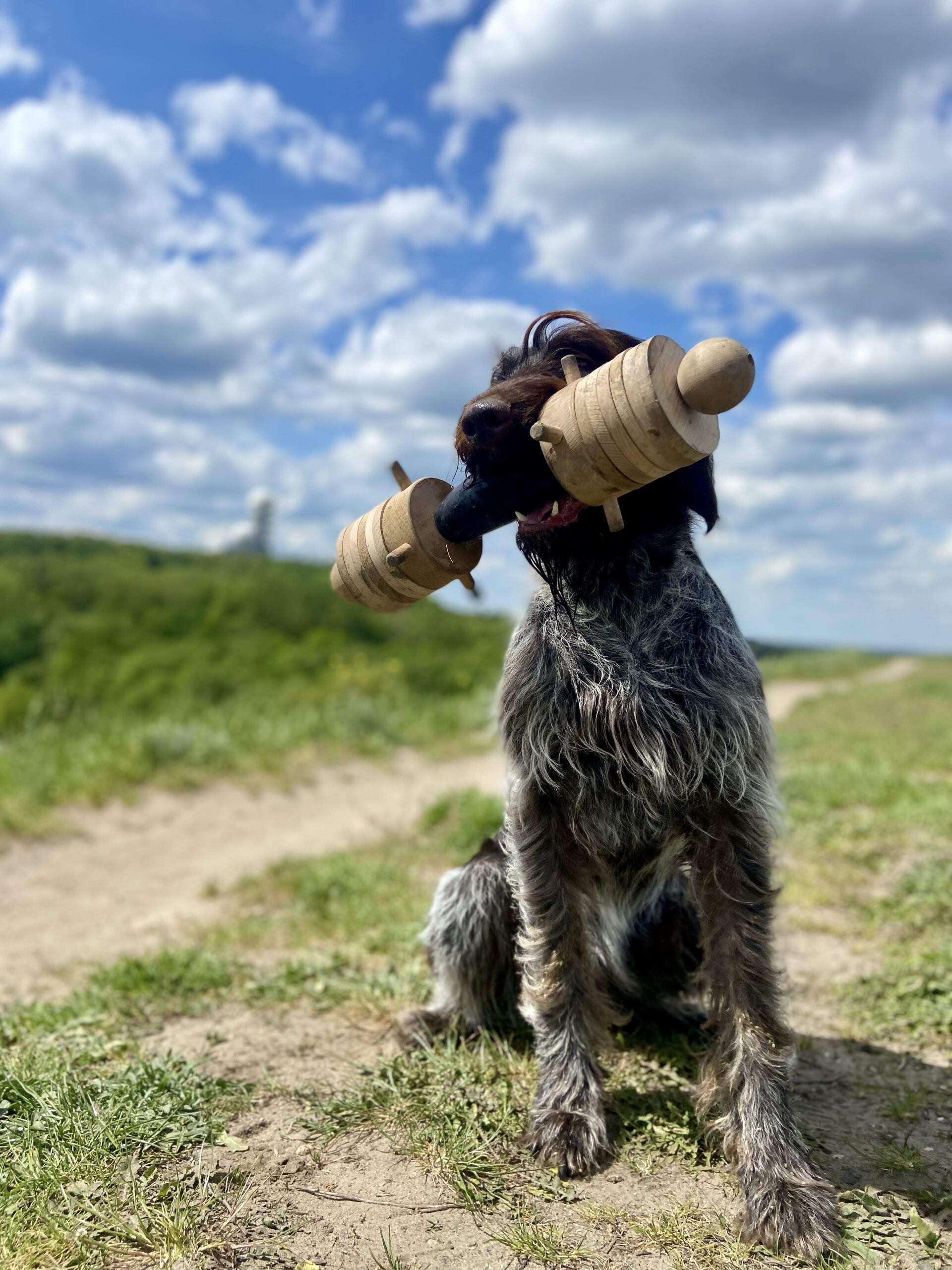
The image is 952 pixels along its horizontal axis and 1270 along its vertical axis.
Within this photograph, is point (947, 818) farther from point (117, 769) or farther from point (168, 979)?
point (117, 769)

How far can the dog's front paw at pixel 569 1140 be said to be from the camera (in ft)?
8.83

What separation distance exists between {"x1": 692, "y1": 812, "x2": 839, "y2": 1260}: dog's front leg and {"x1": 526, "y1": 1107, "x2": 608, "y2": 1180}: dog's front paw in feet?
1.10

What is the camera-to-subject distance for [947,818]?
6516mm

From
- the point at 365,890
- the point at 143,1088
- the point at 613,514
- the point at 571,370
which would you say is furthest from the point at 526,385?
the point at 365,890

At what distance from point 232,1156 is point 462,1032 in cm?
103

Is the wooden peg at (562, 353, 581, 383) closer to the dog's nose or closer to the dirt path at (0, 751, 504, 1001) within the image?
the dog's nose

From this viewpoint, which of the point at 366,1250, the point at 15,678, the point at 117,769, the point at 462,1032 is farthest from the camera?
the point at 15,678

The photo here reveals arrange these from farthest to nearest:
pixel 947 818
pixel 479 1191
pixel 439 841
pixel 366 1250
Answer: pixel 439 841 → pixel 947 818 → pixel 479 1191 → pixel 366 1250

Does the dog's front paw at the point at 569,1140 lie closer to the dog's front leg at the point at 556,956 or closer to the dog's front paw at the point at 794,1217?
the dog's front leg at the point at 556,956

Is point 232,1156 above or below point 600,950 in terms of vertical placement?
below

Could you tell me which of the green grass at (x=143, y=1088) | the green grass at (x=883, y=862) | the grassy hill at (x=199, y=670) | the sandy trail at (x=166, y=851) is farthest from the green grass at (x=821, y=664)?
the green grass at (x=143, y=1088)

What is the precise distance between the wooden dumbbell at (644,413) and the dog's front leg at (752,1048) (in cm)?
112

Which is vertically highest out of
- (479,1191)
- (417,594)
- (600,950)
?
(417,594)

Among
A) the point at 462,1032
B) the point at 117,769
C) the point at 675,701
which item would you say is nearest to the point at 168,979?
the point at 462,1032
